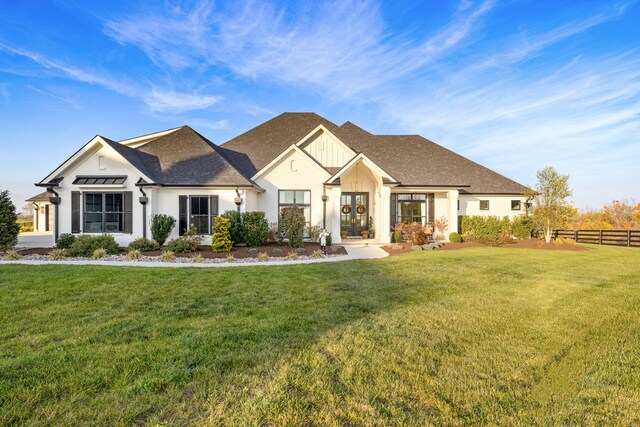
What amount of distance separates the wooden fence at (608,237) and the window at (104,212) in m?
27.8

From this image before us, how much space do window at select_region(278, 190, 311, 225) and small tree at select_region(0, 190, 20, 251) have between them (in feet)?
38.0

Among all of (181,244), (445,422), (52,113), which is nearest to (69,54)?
(52,113)

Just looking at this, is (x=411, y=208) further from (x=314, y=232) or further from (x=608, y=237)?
(x=608, y=237)

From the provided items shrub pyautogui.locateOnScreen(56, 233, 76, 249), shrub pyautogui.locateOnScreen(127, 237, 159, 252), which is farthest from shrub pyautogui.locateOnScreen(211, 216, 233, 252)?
shrub pyautogui.locateOnScreen(56, 233, 76, 249)

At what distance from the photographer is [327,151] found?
64.5ft

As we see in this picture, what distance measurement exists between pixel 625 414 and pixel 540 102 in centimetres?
1754

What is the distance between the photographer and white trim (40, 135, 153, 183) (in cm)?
1500

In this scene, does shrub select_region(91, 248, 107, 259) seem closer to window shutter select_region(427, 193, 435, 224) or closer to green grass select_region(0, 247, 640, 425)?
green grass select_region(0, 247, 640, 425)

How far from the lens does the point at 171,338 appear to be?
4.09 metres

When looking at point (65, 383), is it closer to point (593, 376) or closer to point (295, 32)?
point (593, 376)

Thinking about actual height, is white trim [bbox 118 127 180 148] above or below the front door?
above

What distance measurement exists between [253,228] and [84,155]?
30.6 feet

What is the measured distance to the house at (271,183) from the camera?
15.4 meters

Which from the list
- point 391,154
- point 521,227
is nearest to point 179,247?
point 391,154
